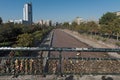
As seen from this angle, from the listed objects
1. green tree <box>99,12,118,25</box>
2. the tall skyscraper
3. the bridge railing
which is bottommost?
the bridge railing

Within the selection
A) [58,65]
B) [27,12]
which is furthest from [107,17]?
[27,12]

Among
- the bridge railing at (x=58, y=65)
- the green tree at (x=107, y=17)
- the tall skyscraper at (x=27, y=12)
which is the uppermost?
the tall skyscraper at (x=27, y=12)

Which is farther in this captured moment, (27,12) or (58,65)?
(27,12)

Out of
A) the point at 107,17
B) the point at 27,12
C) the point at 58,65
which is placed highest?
the point at 27,12

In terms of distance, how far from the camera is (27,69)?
5.04m

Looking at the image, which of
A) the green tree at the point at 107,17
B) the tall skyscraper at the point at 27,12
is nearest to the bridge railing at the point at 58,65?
the green tree at the point at 107,17

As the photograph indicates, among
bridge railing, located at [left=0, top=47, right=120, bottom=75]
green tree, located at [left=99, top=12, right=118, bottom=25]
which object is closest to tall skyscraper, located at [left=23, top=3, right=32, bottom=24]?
green tree, located at [left=99, top=12, right=118, bottom=25]

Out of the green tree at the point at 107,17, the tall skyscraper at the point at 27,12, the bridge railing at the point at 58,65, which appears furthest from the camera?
the tall skyscraper at the point at 27,12

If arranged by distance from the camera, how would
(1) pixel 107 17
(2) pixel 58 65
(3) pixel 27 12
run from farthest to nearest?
(3) pixel 27 12, (1) pixel 107 17, (2) pixel 58 65

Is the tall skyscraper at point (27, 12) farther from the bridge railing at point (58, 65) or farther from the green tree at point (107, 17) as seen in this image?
the bridge railing at point (58, 65)

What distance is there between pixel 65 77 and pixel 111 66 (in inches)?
60.4

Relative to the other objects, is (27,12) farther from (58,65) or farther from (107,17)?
(58,65)

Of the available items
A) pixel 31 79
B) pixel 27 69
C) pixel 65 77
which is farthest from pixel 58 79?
pixel 27 69

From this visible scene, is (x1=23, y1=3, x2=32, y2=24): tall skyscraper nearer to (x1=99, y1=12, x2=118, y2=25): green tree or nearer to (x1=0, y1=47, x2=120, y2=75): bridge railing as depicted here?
(x1=99, y1=12, x2=118, y2=25): green tree
